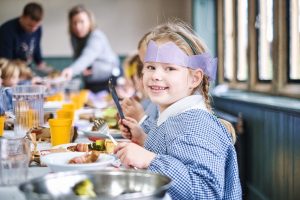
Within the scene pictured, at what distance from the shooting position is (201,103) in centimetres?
175

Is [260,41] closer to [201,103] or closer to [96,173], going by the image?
[201,103]

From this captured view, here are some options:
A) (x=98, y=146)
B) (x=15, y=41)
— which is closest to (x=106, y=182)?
(x=98, y=146)

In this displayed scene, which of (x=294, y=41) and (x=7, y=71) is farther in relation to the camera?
(x=7, y=71)

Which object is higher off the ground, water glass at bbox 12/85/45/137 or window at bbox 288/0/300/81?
window at bbox 288/0/300/81

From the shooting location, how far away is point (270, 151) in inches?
124

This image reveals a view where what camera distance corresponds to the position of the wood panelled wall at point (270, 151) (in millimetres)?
2705

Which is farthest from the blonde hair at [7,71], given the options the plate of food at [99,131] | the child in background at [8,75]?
the plate of food at [99,131]

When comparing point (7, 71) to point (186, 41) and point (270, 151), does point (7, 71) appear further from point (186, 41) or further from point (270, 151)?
point (186, 41)

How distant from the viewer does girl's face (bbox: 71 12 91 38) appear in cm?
496

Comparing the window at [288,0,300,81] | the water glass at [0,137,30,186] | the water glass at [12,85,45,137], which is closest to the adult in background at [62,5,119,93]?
the window at [288,0,300,81]

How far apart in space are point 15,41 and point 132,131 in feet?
10.1

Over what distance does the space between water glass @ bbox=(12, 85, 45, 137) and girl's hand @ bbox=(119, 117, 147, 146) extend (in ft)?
1.25

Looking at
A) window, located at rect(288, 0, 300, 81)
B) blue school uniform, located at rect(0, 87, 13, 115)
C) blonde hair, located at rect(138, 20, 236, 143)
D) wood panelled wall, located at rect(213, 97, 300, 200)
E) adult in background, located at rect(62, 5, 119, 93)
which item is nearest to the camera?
blonde hair, located at rect(138, 20, 236, 143)

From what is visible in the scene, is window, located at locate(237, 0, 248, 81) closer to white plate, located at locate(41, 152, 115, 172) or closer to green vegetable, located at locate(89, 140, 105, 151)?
green vegetable, located at locate(89, 140, 105, 151)
